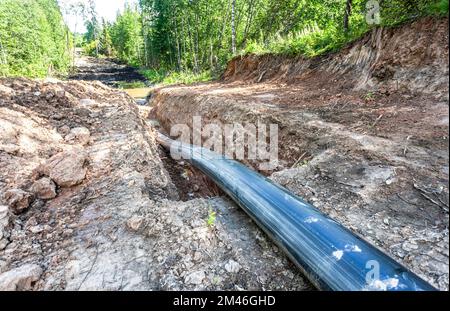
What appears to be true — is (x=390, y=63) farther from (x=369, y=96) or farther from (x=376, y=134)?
(x=376, y=134)

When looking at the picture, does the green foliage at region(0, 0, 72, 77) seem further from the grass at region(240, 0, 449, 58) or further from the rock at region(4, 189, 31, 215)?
the rock at region(4, 189, 31, 215)

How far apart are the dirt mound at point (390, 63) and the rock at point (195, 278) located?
363 cm

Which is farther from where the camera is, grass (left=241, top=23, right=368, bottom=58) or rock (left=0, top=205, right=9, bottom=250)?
grass (left=241, top=23, right=368, bottom=58)

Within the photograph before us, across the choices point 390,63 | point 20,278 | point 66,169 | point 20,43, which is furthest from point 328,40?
point 20,43

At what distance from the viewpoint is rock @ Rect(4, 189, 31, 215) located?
321cm

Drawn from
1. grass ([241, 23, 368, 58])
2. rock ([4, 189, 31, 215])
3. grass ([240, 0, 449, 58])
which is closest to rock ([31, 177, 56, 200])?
rock ([4, 189, 31, 215])

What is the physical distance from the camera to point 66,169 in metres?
3.82

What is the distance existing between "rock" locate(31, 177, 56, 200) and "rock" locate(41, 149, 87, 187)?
0.46 ft

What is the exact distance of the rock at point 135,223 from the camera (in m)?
2.90

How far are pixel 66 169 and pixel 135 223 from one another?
67.3 inches
